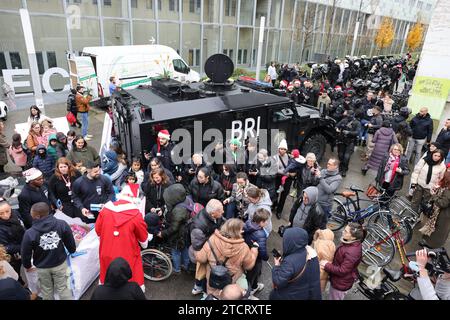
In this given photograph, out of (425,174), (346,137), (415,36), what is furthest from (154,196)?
(415,36)

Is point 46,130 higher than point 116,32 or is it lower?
lower

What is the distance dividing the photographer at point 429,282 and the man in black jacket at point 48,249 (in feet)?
12.4

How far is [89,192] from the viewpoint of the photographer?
462cm

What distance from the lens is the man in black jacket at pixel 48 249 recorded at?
3.34 metres

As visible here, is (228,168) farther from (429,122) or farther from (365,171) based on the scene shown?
(429,122)

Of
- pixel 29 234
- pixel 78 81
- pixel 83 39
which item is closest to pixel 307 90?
pixel 78 81

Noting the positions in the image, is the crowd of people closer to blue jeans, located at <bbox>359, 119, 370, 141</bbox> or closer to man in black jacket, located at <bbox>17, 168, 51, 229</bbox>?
man in black jacket, located at <bbox>17, 168, 51, 229</bbox>

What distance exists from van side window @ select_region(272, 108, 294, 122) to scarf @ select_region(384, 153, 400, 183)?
89.0 inches

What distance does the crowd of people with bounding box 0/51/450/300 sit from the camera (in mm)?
3074

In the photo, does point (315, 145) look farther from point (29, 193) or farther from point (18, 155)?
point (18, 155)

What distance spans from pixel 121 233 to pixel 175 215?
690mm

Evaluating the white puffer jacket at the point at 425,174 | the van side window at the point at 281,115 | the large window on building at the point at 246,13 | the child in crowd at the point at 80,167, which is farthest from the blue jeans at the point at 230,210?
the large window on building at the point at 246,13

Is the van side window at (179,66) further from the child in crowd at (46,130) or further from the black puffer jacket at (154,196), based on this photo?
the black puffer jacket at (154,196)

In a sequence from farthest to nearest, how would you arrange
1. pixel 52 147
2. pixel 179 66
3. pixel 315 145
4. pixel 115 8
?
pixel 115 8
pixel 179 66
pixel 315 145
pixel 52 147
